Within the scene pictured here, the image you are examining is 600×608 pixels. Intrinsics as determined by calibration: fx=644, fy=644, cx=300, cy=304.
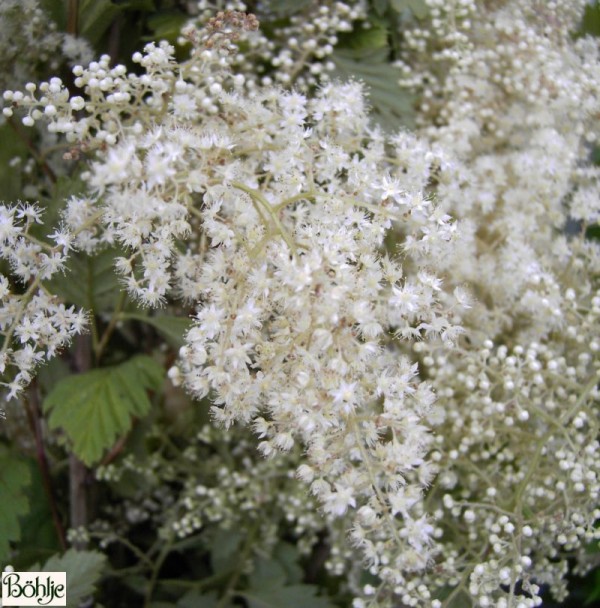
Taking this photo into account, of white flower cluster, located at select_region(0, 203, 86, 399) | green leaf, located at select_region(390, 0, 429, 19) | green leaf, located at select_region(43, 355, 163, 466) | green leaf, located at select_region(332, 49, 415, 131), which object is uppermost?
green leaf, located at select_region(390, 0, 429, 19)

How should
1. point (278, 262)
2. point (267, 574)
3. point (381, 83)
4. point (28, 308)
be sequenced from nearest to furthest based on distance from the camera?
point (278, 262), point (28, 308), point (381, 83), point (267, 574)

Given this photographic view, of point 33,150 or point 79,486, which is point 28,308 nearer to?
point 33,150

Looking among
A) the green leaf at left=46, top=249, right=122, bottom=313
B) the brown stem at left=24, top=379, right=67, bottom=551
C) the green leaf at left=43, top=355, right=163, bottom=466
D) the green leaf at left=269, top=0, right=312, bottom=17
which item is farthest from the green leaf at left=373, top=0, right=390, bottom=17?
the brown stem at left=24, top=379, right=67, bottom=551

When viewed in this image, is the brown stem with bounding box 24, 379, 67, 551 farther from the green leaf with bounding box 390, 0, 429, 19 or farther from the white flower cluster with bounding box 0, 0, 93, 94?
the green leaf with bounding box 390, 0, 429, 19

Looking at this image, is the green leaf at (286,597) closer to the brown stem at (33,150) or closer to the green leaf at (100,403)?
the green leaf at (100,403)

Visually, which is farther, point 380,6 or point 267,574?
point 267,574

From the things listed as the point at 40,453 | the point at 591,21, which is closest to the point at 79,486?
the point at 40,453

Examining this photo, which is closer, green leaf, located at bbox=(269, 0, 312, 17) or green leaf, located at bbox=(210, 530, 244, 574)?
green leaf, located at bbox=(269, 0, 312, 17)
